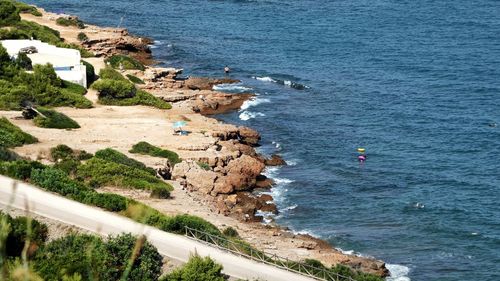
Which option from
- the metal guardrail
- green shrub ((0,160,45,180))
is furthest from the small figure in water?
green shrub ((0,160,45,180))

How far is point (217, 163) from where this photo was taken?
54.4 meters

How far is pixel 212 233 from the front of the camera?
117ft

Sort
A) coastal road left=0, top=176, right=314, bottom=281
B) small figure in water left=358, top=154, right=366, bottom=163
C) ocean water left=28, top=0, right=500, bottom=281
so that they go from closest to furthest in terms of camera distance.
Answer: coastal road left=0, top=176, right=314, bottom=281 → ocean water left=28, top=0, right=500, bottom=281 → small figure in water left=358, top=154, right=366, bottom=163

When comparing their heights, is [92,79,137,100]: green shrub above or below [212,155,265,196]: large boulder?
above

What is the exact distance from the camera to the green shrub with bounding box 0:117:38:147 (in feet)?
155

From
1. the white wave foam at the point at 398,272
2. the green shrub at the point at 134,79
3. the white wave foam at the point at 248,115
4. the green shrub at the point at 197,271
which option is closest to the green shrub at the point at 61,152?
the green shrub at the point at 197,271

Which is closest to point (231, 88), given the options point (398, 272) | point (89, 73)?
point (89, 73)

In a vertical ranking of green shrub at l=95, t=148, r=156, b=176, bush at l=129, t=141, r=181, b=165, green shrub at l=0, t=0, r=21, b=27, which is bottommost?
bush at l=129, t=141, r=181, b=165

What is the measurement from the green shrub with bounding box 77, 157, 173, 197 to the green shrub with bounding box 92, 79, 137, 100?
22.1 m

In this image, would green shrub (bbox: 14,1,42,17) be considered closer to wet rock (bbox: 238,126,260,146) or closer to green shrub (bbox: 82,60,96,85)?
green shrub (bbox: 82,60,96,85)

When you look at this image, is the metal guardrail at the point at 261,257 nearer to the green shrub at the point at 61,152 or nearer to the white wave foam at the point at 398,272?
the white wave foam at the point at 398,272

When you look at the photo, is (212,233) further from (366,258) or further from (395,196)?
(395,196)

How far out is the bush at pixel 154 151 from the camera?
53.5 meters

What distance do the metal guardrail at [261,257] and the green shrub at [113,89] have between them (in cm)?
3471
